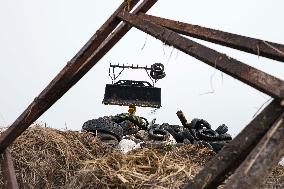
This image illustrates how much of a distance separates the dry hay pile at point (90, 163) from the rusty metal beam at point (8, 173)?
23.3 inches

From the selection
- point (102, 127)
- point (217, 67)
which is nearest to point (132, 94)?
point (102, 127)

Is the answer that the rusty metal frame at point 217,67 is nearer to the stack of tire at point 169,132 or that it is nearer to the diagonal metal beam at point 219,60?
the diagonal metal beam at point 219,60

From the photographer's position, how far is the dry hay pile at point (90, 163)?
13.4 feet

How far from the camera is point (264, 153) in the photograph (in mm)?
1835

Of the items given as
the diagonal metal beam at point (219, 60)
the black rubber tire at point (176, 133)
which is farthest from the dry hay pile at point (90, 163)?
the black rubber tire at point (176, 133)

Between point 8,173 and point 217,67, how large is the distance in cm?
314

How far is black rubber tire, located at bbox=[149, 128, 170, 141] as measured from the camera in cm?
846

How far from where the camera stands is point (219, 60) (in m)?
2.56

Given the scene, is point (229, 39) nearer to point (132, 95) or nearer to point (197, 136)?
point (197, 136)

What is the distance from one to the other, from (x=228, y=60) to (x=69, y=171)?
359 cm

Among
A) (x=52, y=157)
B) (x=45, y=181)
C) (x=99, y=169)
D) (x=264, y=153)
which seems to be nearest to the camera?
(x=264, y=153)

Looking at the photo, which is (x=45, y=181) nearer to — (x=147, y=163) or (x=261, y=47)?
(x=147, y=163)

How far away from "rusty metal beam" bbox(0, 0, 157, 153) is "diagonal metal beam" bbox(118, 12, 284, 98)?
0.39 metres

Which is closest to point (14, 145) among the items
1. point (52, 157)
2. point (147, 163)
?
point (52, 157)
